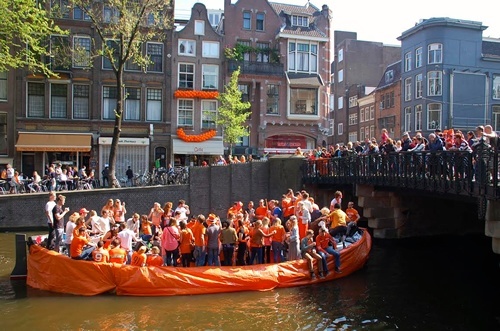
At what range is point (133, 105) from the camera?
35.4 metres

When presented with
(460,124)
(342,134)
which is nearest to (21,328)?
(460,124)

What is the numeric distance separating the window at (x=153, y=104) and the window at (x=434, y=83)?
72.9 feet

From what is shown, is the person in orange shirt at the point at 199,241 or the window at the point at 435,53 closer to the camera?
the person in orange shirt at the point at 199,241

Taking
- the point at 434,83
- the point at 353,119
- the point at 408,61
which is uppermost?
the point at 408,61

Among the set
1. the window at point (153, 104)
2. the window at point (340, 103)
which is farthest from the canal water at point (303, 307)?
Result: the window at point (340, 103)

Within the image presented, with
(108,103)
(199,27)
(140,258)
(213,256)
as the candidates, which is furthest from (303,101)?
(140,258)

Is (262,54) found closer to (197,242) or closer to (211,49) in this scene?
(211,49)

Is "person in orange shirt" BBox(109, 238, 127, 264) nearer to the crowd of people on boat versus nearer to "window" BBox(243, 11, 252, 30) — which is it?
the crowd of people on boat

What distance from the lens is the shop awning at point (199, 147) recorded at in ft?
117

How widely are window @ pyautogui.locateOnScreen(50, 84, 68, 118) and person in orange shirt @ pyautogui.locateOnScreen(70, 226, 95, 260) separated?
867 inches

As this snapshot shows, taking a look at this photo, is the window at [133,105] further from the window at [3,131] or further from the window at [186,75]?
the window at [3,131]

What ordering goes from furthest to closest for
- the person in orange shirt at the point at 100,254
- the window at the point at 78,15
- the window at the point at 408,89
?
the window at the point at 408,89 → the window at the point at 78,15 → the person in orange shirt at the point at 100,254

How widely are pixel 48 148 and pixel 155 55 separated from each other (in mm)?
9935

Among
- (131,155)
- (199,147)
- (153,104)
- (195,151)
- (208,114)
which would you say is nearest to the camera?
(131,155)
